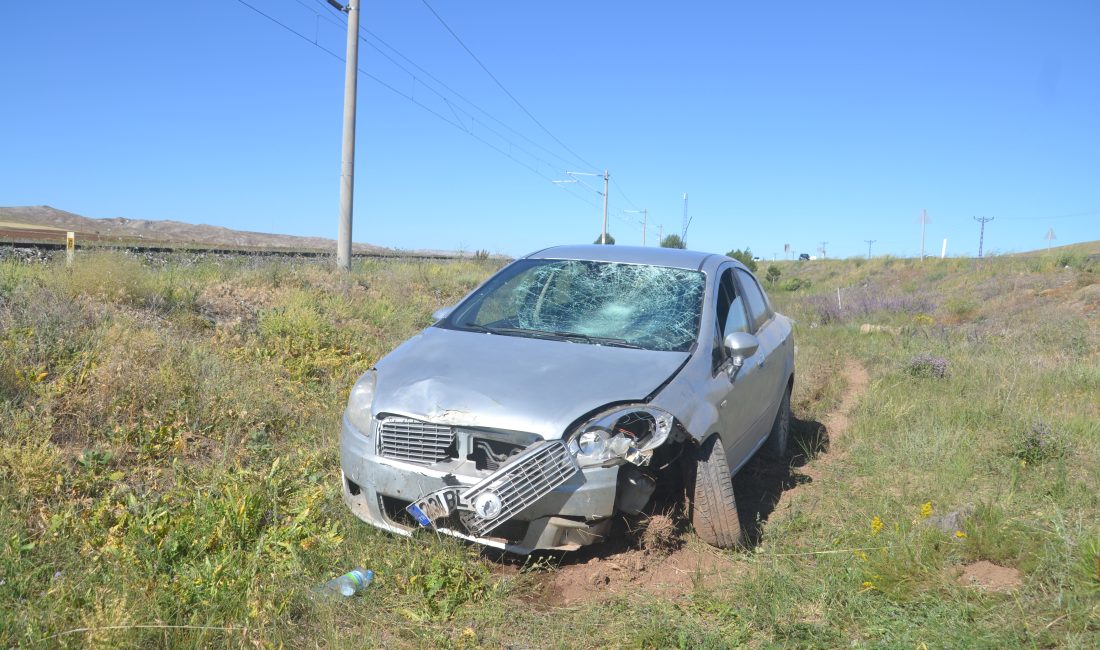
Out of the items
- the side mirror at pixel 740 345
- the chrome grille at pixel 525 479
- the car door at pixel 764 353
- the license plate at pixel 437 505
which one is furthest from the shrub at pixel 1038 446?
the license plate at pixel 437 505

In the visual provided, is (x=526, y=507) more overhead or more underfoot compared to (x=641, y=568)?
more overhead

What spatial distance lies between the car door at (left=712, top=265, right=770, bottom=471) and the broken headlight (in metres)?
0.68

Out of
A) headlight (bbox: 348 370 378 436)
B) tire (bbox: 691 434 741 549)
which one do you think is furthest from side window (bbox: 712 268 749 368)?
headlight (bbox: 348 370 378 436)

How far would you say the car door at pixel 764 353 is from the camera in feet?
16.9

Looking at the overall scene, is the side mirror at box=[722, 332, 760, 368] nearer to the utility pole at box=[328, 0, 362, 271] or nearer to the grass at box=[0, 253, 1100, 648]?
the grass at box=[0, 253, 1100, 648]

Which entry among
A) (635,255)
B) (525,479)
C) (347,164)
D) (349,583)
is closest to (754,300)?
(635,255)

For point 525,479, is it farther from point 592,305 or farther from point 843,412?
point 843,412

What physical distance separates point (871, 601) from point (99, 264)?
6820mm

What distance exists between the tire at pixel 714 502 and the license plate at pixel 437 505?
1.20 metres

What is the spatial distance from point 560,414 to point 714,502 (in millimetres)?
943

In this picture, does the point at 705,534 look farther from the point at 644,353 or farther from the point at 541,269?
the point at 541,269

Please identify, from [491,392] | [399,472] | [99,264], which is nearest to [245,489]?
[399,472]

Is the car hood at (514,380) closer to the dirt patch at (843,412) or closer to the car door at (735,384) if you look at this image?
the car door at (735,384)

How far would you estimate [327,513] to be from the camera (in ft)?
13.5
